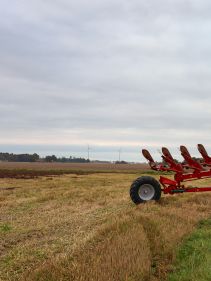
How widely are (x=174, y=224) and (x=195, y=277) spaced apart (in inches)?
136

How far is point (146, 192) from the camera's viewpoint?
14984 mm

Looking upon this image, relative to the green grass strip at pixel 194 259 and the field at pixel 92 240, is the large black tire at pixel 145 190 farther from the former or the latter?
the green grass strip at pixel 194 259

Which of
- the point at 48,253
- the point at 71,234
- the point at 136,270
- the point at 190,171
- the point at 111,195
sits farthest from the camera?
the point at 111,195

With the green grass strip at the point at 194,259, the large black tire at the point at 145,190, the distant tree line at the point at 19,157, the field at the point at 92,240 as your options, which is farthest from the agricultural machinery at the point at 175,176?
the distant tree line at the point at 19,157

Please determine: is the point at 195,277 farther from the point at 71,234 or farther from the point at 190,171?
the point at 190,171

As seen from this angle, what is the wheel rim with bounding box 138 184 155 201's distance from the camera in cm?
1490

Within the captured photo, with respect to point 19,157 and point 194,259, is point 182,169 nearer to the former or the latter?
point 194,259

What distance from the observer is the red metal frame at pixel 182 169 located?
15.3 meters

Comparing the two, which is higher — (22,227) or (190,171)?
(190,171)

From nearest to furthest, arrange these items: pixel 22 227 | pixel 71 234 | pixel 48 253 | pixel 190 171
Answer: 1. pixel 48 253
2. pixel 71 234
3. pixel 22 227
4. pixel 190 171

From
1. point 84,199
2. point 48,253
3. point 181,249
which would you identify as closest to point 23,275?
point 48,253

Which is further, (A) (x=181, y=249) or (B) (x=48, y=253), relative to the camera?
(A) (x=181, y=249)

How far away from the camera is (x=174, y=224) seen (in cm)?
1041

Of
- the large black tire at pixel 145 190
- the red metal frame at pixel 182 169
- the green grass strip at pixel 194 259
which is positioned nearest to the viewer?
the green grass strip at pixel 194 259
